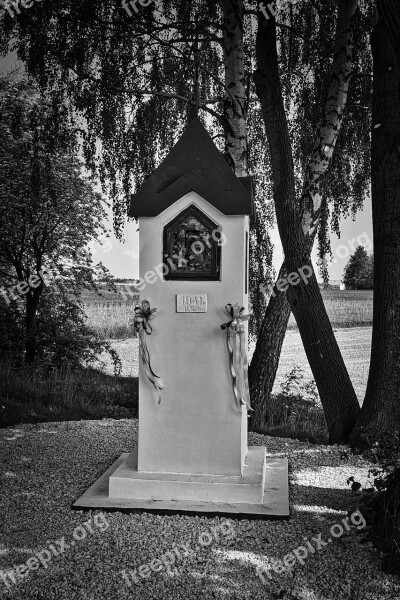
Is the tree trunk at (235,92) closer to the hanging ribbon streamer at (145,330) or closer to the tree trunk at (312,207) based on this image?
the tree trunk at (312,207)

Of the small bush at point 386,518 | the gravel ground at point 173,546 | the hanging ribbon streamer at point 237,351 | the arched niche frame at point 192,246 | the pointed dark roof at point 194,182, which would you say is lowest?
the gravel ground at point 173,546

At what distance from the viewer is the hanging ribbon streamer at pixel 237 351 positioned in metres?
4.73

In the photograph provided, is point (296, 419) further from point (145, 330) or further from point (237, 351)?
point (145, 330)

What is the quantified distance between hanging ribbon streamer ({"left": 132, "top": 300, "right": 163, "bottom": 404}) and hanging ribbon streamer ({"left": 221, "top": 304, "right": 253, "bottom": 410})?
0.56m

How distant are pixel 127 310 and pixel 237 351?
46.6 ft

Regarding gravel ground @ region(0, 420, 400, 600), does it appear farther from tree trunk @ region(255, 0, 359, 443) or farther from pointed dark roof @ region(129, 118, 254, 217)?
pointed dark roof @ region(129, 118, 254, 217)

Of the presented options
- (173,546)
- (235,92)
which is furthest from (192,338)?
(235,92)

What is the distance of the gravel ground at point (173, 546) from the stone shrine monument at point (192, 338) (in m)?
0.32

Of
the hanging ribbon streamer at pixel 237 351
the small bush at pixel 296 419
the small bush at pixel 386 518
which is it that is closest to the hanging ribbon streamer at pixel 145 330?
the hanging ribbon streamer at pixel 237 351

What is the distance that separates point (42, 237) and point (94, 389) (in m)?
3.30

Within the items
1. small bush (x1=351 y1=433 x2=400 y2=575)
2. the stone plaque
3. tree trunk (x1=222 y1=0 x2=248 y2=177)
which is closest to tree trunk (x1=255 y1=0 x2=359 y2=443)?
tree trunk (x1=222 y1=0 x2=248 y2=177)

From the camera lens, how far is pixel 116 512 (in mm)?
4637

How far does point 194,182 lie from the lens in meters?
4.75

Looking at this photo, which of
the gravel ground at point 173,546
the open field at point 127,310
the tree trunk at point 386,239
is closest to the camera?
the gravel ground at point 173,546
